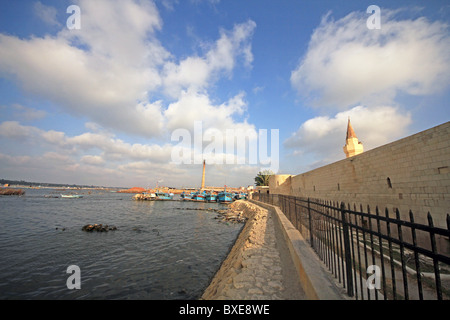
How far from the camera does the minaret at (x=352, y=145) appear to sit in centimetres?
1880

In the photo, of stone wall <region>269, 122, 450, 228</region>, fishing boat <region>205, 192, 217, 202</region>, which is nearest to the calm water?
stone wall <region>269, 122, 450, 228</region>

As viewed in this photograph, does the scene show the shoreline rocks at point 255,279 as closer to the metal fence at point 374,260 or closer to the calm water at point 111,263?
the metal fence at point 374,260

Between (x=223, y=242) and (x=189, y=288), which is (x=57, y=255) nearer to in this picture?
(x=189, y=288)

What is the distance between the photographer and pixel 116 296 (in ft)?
18.5

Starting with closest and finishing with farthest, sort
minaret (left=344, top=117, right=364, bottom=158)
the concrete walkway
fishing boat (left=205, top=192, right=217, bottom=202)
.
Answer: the concrete walkway < minaret (left=344, top=117, right=364, bottom=158) < fishing boat (left=205, top=192, right=217, bottom=202)

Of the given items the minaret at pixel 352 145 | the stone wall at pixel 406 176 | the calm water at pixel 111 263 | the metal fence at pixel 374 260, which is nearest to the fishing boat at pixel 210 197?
the minaret at pixel 352 145

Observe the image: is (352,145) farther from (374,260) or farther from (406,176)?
(374,260)

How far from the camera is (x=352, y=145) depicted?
62.3 ft

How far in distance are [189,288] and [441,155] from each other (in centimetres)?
894

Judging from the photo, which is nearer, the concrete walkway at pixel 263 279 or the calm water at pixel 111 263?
the concrete walkway at pixel 263 279

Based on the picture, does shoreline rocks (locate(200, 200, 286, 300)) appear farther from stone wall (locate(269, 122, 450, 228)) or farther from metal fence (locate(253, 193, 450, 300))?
stone wall (locate(269, 122, 450, 228))

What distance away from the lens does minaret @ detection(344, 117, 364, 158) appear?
18797 millimetres

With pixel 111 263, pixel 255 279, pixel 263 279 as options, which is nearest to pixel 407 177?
pixel 263 279

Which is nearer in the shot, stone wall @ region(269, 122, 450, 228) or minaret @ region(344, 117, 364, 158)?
stone wall @ region(269, 122, 450, 228)
